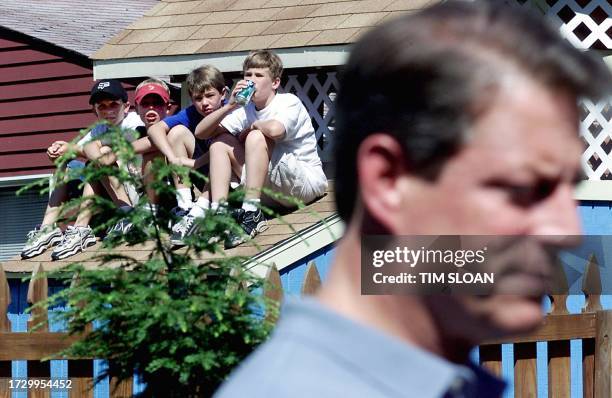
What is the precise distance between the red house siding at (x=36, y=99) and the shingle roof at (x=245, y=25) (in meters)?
4.19

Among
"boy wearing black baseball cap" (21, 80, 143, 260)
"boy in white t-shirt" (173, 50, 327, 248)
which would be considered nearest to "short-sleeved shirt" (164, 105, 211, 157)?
"boy wearing black baseball cap" (21, 80, 143, 260)

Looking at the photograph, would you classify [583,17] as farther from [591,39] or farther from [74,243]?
[74,243]

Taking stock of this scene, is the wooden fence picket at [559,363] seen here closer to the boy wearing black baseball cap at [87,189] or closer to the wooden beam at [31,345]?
the wooden beam at [31,345]

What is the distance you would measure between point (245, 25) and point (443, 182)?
27.8ft

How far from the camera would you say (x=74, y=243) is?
816 centimetres

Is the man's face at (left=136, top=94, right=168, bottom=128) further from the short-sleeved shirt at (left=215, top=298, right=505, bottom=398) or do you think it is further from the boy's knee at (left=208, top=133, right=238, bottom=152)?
the short-sleeved shirt at (left=215, top=298, right=505, bottom=398)

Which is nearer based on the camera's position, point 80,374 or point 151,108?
point 80,374

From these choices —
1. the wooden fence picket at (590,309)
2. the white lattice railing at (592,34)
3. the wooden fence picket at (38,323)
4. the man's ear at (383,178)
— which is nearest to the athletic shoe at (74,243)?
the wooden fence picket at (38,323)

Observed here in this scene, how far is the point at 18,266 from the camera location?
26.8 feet

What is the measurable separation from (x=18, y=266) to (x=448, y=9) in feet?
24.2

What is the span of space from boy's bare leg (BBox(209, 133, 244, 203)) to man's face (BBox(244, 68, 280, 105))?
31cm

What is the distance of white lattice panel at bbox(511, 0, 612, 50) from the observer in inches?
327

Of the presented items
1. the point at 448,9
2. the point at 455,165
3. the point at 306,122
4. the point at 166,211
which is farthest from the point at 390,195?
the point at 306,122

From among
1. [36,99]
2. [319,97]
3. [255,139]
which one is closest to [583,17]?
[319,97]
